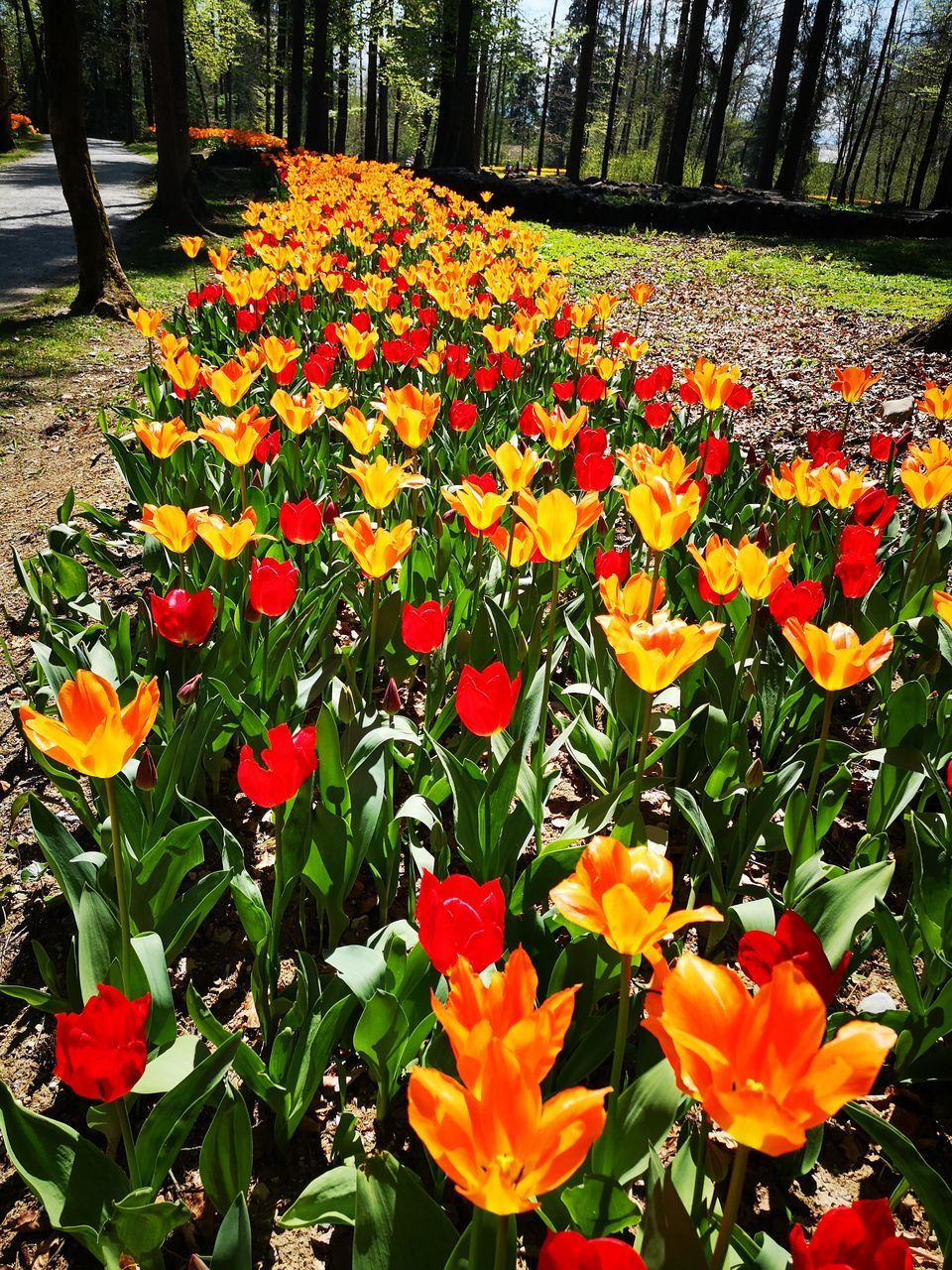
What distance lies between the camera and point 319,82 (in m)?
19.5

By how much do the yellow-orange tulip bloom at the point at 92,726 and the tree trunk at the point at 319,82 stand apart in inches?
867

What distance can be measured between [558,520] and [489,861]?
72 centimetres

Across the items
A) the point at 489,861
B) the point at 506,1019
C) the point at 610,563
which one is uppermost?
the point at 506,1019

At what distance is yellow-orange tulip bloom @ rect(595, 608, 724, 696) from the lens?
128 cm

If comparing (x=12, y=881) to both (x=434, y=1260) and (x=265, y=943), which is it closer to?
(x=265, y=943)

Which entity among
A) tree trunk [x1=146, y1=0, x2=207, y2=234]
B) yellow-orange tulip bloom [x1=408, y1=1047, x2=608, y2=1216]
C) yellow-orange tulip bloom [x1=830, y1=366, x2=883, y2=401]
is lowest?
yellow-orange tulip bloom [x1=408, y1=1047, x2=608, y2=1216]

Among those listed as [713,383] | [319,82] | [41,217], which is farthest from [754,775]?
[319,82]

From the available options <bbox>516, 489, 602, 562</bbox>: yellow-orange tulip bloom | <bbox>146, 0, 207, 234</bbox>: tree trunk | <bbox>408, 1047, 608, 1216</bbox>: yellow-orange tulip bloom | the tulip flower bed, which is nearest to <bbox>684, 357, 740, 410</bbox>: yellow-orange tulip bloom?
the tulip flower bed

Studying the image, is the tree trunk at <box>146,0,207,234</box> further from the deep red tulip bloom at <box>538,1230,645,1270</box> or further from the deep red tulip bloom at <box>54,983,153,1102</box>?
the deep red tulip bloom at <box>538,1230,645,1270</box>

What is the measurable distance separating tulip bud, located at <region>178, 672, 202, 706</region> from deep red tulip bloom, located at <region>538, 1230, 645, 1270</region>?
4.62ft

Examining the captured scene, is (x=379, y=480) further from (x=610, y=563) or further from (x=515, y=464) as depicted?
(x=610, y=563)

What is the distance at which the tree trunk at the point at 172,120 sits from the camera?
10.6 m

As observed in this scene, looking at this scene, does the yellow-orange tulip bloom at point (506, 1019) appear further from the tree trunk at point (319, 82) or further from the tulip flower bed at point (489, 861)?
the tree trunk at point (319, 82)

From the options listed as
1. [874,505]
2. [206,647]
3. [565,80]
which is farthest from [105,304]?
[565,80]
